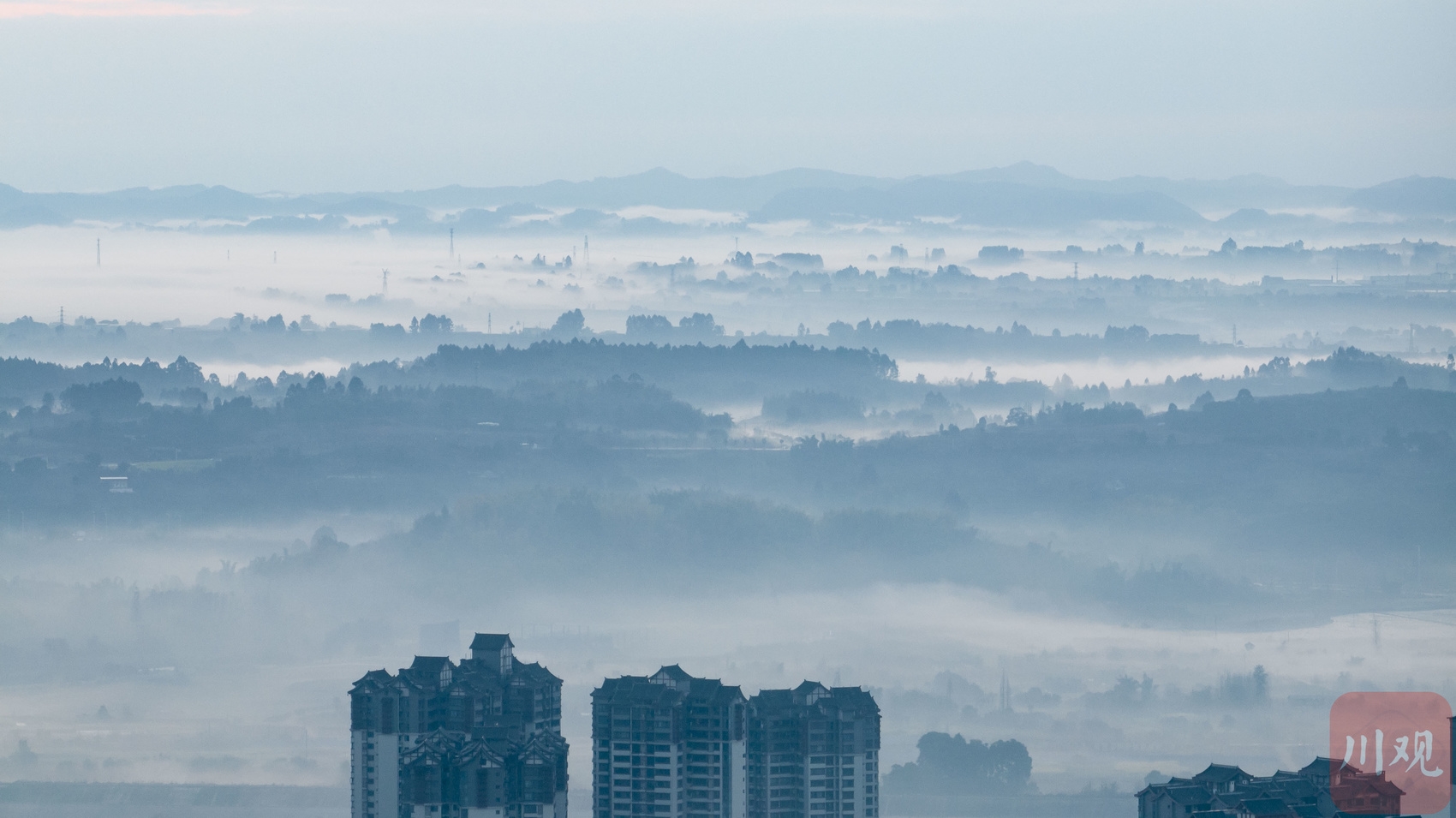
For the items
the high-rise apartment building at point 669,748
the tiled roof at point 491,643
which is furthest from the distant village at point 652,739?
the tiled roof at point 491,643

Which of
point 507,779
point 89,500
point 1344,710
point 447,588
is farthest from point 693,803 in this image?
point 89,500

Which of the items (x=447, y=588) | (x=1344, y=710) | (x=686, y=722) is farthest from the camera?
(x=447, y=588)

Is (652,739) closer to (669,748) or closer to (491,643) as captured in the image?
(669,748)

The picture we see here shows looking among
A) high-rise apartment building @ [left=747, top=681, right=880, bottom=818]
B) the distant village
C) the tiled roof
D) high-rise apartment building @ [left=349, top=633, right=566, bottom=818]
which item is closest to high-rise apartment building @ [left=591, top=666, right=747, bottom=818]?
the distant village

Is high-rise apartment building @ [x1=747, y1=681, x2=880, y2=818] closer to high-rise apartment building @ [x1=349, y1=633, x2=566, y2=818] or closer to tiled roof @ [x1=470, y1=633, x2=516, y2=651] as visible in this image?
high-rise apartment building @ [x1=349, y1=633, x2=566, y2=818]

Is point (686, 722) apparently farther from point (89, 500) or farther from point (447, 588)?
point (89, 500)

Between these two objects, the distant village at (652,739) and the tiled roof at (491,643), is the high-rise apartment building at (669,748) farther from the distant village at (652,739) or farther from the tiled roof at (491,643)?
the tiled roof at (491,643)

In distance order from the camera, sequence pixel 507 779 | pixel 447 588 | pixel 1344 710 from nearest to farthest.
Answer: pixel 507 779 < pixel 1344 710 < pixel 447 588
